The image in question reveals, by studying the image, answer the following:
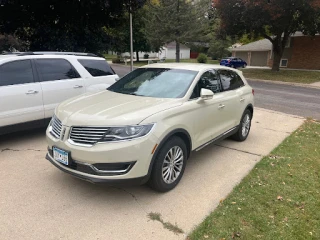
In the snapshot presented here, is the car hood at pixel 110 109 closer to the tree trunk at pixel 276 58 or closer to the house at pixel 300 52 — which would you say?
the tree trunk at pixel 276 58

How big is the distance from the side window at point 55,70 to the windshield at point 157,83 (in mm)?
1565

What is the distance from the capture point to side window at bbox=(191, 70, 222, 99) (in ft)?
13.5

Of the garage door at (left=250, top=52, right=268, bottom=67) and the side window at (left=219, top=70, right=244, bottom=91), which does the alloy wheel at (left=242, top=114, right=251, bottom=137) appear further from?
the garage door at (left=250, top=52, right=268, bottom=67)

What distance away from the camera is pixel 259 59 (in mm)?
37625

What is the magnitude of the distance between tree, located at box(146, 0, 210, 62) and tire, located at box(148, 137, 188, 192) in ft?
97.9

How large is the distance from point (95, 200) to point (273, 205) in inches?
87.1

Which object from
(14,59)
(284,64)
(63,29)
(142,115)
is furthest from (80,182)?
(284,64)

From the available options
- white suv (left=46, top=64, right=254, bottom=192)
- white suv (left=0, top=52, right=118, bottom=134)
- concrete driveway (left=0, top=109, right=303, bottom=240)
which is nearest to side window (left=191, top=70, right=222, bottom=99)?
white suv (left=46, top=64, right=254, bottom=192)

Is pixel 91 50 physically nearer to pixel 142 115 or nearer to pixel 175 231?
pixel 142 115

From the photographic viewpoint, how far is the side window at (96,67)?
20.1 feet

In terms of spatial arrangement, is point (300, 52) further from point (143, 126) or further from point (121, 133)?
point (121, 133)

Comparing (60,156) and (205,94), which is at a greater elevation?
(205,94)

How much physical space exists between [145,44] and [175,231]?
137 feet

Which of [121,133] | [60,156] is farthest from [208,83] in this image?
[60,156]
